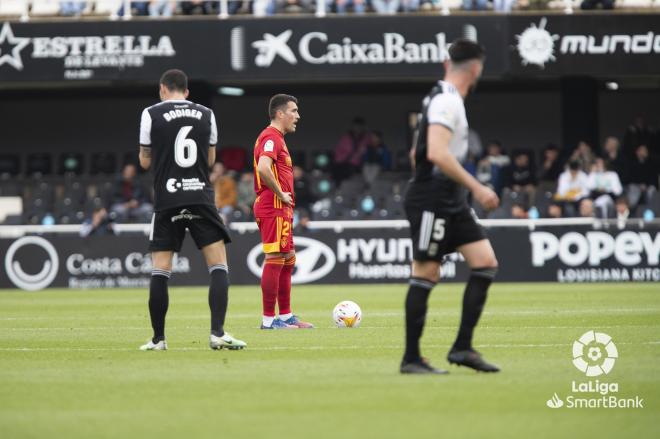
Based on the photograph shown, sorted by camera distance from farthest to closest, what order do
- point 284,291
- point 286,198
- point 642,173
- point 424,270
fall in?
point 642,173 → point 284,291 → point 286,198 → point 424,270

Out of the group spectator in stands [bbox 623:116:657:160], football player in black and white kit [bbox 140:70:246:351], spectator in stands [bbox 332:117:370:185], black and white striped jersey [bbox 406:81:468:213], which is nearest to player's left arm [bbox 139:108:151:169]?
football player in black and white kit [bbox 140:70:246:351]

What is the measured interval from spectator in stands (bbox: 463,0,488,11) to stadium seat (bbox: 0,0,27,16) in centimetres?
984

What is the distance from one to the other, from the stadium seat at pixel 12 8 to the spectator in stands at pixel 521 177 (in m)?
11.4

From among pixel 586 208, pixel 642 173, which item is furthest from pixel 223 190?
pixel 642 173

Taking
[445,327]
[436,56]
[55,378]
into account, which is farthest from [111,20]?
[55,378]

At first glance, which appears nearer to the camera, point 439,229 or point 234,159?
point 439,229

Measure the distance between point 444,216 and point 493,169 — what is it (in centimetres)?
1880

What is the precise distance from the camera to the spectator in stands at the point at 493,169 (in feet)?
87.7

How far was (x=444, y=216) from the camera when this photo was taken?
8328mm

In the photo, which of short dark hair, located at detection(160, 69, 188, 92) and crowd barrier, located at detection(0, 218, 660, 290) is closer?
short dark hair, located at detection(160, 69, 188, 92)

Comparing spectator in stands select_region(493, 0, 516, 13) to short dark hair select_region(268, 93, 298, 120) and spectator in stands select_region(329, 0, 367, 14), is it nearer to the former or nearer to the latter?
spectator in stands select_region(329, 0, 367, 14)

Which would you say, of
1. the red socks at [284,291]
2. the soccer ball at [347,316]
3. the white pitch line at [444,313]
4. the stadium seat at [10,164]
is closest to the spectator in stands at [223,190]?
the stadium seat at [10,164]

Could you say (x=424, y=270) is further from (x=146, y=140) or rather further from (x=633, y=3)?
(x=633, y=3)

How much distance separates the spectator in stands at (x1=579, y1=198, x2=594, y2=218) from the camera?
24172 mm
